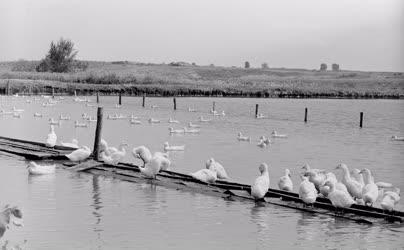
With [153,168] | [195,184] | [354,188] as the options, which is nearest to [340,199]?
[354,188]

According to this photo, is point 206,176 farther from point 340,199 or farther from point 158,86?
point 158,86

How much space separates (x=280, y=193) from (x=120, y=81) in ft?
281

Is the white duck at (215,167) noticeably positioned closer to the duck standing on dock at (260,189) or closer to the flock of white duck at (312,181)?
the flock of white duck at (312,181)

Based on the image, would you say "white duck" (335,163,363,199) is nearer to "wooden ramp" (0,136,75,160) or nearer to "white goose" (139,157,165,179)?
"white goose" (139,157,165,179)

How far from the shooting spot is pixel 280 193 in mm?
17500

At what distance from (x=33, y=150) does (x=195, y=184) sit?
27.5 feet

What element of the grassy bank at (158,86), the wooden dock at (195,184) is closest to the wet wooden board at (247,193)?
the wooden dock at (195,184)

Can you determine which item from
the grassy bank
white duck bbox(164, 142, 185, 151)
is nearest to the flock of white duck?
white duck bbox(164, 142, 185, 151)

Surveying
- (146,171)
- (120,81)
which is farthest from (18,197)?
(120,81)

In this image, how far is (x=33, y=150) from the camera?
83.1 feet

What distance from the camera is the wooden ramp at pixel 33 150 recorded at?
23625 mm

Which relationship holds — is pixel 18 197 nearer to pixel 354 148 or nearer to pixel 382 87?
pixel 354 148

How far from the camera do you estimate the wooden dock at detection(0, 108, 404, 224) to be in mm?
15484

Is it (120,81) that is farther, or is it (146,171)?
(120,81)
